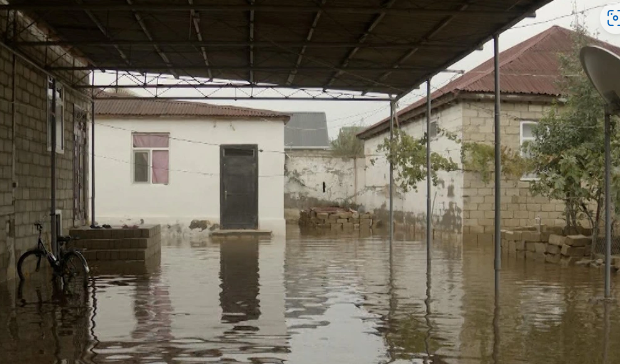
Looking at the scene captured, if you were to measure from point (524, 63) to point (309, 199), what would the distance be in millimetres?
15317

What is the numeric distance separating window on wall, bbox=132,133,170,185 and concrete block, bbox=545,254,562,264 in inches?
518

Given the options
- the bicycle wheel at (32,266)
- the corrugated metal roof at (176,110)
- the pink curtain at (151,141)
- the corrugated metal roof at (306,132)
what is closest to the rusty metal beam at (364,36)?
the bicycle wheel at (32,266)

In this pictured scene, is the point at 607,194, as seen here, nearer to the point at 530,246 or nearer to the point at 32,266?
the point at 530,246

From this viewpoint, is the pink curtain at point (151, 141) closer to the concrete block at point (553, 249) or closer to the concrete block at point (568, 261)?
the concrete block at point (553, 249)

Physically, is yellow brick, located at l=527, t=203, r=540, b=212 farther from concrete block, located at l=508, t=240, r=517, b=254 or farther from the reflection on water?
the reflection on water

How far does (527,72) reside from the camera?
71.7ft

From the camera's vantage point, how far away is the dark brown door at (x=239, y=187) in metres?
24.1

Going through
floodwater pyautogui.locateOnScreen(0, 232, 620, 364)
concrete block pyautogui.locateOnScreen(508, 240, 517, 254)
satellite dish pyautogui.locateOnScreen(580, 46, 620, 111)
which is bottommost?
floodwater pyautogui.locateOnScreen(0, 232, 620, 364)

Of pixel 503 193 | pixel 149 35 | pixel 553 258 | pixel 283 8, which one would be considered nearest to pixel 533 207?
pixel 503 193

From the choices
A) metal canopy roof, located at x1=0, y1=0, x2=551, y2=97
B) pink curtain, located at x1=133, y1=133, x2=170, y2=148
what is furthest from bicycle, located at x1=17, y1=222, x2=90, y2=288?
pink curtain, located at x1=133, y1=133, x2=170, y2=148

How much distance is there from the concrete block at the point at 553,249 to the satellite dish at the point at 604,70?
613 cm

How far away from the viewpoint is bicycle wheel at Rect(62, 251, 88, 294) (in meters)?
11.4

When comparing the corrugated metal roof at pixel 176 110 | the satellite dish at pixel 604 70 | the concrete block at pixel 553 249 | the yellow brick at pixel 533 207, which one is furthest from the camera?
the corrugated metal roof at pixel 176 110

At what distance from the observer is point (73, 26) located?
12891mm
